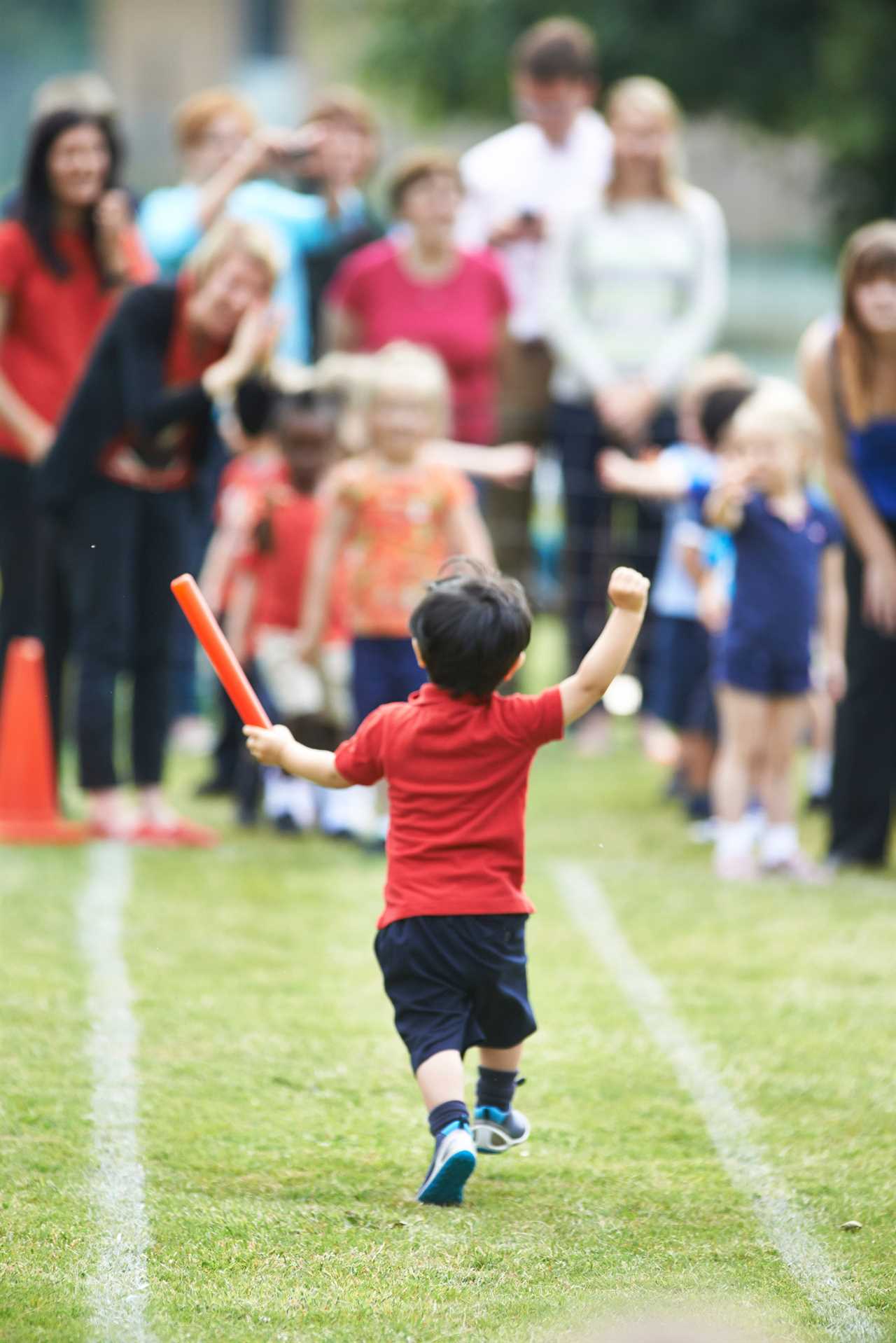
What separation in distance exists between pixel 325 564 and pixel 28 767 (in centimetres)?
131

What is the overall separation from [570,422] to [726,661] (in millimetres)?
3089

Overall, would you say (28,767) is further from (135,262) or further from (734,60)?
(734,60)

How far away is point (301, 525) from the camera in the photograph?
8.19 meters

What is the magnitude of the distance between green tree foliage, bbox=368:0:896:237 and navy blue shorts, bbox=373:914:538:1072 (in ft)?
58.7

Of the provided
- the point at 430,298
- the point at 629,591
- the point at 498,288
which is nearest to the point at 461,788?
the point at 629,591

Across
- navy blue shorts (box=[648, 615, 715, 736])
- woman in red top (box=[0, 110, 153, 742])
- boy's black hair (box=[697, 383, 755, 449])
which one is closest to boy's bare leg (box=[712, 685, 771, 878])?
navy blue shorts (box=[648, 615, 715, 736])

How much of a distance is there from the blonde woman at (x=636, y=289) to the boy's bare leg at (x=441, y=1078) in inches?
235

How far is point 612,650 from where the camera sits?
4.12 metres

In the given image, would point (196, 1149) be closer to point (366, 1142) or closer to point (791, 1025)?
point (366, 1142)

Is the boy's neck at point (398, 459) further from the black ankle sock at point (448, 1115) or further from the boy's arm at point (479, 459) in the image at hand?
the black ankle sock at point (448, 1115)

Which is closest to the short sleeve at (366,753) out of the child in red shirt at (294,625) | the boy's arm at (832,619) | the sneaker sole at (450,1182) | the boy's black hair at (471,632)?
the boy's black hair at (471,632)

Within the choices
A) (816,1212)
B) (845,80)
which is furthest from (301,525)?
(845,80)

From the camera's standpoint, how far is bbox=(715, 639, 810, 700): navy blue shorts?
24.1ft

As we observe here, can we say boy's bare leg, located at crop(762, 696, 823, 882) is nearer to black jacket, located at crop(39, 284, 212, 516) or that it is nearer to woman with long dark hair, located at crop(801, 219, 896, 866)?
woman with long dark hair, located at crop(801, 219, 896, 866)
